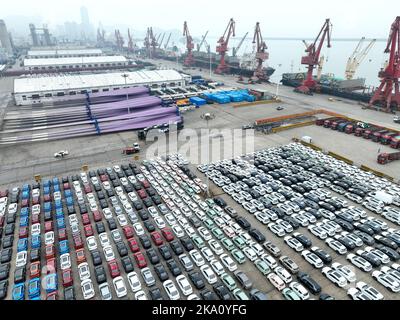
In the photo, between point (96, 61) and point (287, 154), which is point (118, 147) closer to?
point (287, 154)

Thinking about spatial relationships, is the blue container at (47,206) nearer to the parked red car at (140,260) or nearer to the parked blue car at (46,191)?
the parked blue car at (46,191)

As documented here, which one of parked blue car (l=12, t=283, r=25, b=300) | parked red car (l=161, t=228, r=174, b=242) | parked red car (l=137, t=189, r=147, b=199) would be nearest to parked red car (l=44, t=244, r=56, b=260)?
parked blue car (l=12, t=283, r=25, b=300)

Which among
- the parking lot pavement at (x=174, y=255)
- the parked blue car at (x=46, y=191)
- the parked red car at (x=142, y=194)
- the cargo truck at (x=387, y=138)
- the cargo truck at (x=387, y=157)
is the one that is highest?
the cargo truck at (x=387, y=138)

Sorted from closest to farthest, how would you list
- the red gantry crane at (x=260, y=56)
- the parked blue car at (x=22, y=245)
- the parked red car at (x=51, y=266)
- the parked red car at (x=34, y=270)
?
the parked red car at (x=34, y=270) < the parked red car at (x=51, y=266) < the parked blue car at (x=22, y=245) < the red gantry crane at (x=260, y=56)

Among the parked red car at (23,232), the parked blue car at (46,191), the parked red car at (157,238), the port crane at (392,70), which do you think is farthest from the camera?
the port crane at (392,70)

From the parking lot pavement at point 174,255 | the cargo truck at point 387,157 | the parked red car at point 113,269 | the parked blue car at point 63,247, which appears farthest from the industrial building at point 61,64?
the parked red car at point 113,269


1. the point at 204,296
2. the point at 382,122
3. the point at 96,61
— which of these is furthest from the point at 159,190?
the point at 96,61

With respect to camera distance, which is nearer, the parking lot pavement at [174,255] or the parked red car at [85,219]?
the parking lot pavement at [174,255]

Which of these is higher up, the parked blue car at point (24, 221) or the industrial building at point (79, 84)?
the industrial building at point (79, 84)
